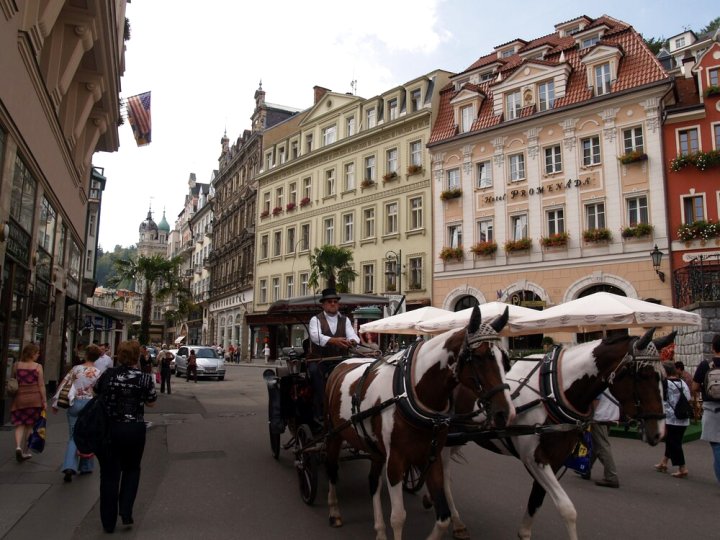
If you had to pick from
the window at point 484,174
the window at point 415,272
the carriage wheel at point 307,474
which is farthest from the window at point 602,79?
the carriage wheel at point 307,474

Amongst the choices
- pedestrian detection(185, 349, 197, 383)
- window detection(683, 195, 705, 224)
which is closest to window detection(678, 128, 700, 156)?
window detection(683, 195, 705, 224)

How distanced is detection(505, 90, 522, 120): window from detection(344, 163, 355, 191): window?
12.4 m

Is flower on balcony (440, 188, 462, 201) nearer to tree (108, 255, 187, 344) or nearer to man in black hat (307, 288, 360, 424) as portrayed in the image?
tree (108, 255, 187, 344)

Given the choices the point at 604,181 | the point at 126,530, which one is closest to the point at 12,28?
the point at 126,530

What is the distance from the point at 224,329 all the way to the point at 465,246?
3254cm

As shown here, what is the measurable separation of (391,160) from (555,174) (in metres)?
11.7

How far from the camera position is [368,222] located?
36844mm

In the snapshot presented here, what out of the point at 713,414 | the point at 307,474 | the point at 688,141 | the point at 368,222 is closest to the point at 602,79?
the point at 688,141

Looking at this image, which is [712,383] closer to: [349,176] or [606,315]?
[606,315]

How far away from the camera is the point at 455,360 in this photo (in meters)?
4.46

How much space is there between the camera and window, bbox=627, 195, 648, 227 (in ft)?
Answer: 79.3

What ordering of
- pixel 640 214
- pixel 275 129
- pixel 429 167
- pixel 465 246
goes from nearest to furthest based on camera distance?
pixel 640 214, pixel 465 246, pixel 429 167, pixel 275 129

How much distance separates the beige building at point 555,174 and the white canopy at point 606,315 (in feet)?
42.5

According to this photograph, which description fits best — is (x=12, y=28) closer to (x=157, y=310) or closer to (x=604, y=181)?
(x=604, y=181)
